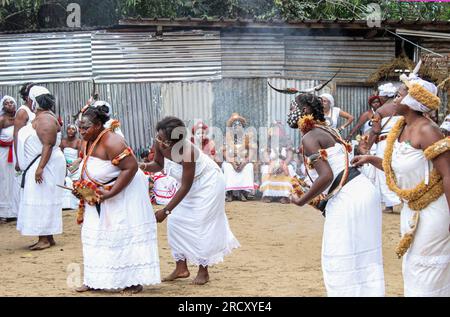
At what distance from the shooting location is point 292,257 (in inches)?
382

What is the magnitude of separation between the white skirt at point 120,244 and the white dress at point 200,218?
0.50 metres

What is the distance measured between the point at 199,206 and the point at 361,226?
2.14 m

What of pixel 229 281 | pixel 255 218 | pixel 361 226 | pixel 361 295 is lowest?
pixel 255 218

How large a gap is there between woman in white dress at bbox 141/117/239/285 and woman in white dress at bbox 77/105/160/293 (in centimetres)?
43

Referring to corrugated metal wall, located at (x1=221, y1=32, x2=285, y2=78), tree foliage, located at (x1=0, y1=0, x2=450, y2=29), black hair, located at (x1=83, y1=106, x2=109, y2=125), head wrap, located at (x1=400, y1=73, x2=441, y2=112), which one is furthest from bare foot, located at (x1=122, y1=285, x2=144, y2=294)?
tree foliage, located at (x1=0, y1=0, x2=450, y2=29)

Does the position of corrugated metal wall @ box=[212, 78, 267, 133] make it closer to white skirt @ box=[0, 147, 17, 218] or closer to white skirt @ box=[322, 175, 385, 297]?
white skirt @ box=[0, 147, 17, 218]

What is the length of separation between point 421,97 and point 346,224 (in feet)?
3.92

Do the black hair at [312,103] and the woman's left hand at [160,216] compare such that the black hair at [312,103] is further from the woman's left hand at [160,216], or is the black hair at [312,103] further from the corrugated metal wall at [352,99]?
the corrugated metal wall at [352,99]

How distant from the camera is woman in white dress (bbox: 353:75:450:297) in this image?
5801 millimetres

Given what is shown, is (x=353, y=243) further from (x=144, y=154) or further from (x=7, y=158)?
(x=144, y=154)

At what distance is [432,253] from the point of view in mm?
5828

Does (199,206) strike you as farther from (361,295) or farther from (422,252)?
(422,252)

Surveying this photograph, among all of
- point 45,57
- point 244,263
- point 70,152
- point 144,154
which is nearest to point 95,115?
point 244,263
